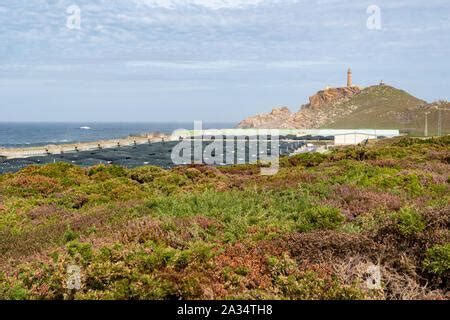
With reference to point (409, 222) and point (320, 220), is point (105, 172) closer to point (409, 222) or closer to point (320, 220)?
point (320, 220)

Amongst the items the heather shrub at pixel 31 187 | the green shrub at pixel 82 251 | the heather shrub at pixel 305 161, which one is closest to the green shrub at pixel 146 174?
the heather shrub at pixel 31 187

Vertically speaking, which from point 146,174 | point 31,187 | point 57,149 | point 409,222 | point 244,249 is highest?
point 409,222

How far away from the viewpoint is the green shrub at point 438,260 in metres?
4.80

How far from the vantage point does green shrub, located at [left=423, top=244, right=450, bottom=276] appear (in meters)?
4.80

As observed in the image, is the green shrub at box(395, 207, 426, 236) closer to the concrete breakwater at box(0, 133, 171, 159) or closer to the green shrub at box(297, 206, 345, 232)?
the green shrub at box(297, 206, 345, 232)

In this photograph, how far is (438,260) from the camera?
4887 millimetres

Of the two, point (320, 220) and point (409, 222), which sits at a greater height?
point (409, 222)

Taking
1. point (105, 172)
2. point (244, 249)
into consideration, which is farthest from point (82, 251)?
point (105, 172)

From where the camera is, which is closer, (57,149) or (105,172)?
(105,172)

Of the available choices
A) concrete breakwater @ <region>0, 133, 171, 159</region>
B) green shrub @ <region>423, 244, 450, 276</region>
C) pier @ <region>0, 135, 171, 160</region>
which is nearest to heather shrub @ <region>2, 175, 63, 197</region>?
green shrub @ <region>423, 244, 450, 276</region>

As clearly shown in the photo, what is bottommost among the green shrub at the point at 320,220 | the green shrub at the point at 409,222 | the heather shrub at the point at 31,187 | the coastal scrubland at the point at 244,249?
the heather shrub at the point at 31,187

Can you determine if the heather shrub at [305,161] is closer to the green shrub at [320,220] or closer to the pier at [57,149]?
the green shrub at [320,220]
